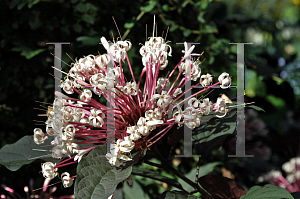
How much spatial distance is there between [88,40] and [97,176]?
0.62 metres

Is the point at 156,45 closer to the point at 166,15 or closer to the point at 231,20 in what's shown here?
the point at 166,15

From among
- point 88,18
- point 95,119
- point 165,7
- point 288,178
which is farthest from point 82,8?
point 288,178

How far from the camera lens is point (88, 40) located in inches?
36.4

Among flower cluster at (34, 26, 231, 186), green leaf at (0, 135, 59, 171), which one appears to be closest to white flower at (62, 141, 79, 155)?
flower cluster at (34, 26, 231, 186)

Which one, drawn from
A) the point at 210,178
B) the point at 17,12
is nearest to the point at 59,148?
the point at 210,178

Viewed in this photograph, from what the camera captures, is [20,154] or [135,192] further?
[135,192]

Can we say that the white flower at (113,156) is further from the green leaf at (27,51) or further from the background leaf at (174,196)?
the green leaf at (27,51)

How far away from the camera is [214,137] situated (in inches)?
23.0

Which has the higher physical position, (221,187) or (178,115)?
(178,115)

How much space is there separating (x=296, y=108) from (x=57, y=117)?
6.98 ft

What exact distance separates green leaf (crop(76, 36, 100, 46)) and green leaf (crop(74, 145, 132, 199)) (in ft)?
1.78

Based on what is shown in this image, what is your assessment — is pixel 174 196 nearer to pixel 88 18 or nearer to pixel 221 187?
pixel 221 187

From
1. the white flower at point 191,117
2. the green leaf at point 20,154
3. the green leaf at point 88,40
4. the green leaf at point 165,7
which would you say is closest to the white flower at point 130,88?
the white flower at point 191,117

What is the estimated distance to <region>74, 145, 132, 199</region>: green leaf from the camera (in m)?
0.39
